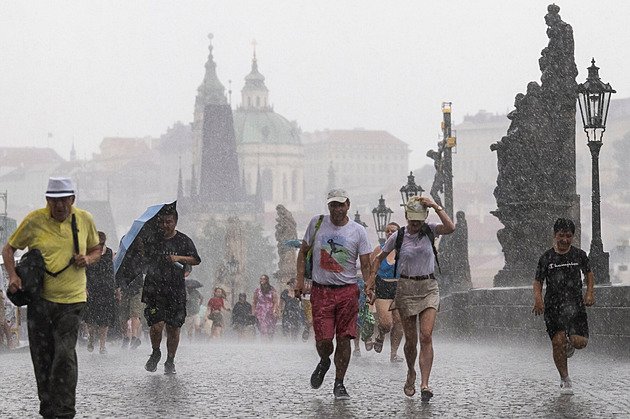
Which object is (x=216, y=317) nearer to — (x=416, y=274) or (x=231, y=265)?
(x=416, y=274)

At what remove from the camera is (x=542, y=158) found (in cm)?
1914

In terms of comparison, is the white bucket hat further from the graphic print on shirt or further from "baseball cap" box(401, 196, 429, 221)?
"baseball cap" box(401, 196, 429, 221)

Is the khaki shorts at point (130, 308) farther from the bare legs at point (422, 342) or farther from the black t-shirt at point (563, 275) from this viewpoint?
the black t-shirt at point (563, 275)

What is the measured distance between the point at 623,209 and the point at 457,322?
14703cm

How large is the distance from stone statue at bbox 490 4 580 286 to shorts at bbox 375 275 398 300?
607 cm

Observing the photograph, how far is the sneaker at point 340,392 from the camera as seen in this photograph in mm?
9414

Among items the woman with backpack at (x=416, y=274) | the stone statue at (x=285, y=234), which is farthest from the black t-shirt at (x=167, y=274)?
the stone statue at (x=285, y=234)

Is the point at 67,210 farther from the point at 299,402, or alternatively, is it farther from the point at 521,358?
the point at 521,358

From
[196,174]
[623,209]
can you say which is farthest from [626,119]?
[196,174]

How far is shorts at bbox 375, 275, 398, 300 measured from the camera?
13266mm

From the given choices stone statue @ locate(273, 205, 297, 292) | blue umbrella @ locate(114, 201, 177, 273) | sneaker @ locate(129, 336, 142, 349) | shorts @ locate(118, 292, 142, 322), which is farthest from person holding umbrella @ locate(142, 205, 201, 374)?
stone statue @ locate(273, 205, 297, 292)

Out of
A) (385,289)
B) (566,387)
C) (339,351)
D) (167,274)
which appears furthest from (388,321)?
(566,387)

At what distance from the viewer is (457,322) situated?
760 inches

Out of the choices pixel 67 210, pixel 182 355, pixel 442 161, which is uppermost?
pixel 442 161
